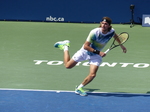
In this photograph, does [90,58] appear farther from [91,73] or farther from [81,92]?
[81,92]

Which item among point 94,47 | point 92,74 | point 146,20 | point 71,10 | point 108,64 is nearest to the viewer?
point 92,74

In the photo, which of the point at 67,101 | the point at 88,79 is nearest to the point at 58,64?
the point at 88,79

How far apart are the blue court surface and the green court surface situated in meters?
0.50

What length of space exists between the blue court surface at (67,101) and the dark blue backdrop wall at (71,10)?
1307 centimetres

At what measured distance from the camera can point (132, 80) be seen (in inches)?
461

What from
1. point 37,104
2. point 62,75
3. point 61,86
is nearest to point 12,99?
point 37,104

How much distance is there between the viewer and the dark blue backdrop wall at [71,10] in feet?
75.1

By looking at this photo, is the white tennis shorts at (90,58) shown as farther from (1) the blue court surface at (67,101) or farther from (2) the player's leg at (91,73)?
(1) the blue court surface at (67,101)

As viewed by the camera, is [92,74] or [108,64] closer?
[92,74]

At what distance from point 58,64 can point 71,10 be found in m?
10.2

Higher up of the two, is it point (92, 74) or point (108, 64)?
point (92, 74)

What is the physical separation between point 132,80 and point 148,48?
517cm

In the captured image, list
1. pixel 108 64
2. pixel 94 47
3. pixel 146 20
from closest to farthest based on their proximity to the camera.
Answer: pixel 94 47
pixel 108 64
pixel 146 20

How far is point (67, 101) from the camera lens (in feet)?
31.6
